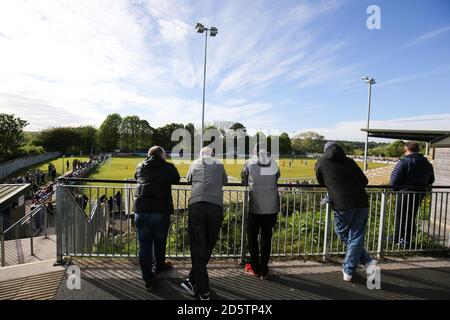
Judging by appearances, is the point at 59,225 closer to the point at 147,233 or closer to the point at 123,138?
the point at 147,233

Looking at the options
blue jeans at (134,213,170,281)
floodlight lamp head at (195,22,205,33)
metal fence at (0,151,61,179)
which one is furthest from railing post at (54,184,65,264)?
metal fence at (0,151,61,179)

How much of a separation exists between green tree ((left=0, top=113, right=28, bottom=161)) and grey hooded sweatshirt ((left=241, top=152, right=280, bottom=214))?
43.2 meters

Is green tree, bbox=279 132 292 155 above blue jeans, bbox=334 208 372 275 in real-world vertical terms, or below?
above

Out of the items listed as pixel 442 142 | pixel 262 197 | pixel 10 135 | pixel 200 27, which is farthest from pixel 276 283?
pixel 10 135

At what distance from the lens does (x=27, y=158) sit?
140 ft

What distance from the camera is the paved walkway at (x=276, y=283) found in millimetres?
3188

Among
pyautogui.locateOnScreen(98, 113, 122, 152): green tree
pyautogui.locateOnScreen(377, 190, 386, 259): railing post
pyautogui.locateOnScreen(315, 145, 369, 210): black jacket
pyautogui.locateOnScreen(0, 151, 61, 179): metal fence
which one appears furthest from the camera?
pyautogui.locateOnScreen(98, 113, 122, 152): green tree

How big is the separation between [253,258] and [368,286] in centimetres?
145

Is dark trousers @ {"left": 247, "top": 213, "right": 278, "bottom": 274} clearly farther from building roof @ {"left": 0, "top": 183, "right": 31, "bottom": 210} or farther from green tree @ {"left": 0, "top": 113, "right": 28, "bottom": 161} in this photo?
green tree @ {"left": 0, "top": 113, "right": 28, "bottom": 161}

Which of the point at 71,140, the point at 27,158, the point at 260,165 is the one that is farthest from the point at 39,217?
the point at 71,140

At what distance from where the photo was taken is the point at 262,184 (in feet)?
11.5

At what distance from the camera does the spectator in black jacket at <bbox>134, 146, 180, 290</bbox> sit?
3.24 m

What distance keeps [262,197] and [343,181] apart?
1.04 meters

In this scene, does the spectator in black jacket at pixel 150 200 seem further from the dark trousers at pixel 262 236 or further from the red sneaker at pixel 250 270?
the red sneaker at pixel 250 270
